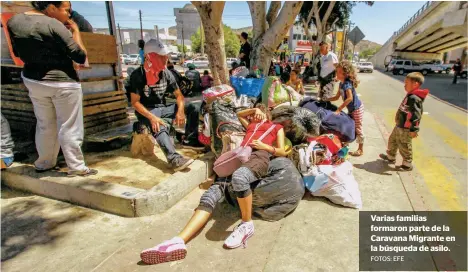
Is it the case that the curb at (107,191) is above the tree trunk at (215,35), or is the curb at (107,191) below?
below

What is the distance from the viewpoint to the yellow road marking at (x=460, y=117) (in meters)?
7.58

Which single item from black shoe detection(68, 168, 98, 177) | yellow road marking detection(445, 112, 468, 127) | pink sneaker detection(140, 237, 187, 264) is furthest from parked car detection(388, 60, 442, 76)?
pink sneaker detection(140, 237, 187, 264)

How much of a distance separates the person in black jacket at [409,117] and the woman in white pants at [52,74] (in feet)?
13.6

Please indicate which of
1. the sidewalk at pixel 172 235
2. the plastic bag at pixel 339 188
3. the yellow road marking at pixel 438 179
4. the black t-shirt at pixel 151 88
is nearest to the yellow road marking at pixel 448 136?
the yellow road marking at pixel 438 179

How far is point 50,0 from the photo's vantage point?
8.96 feet

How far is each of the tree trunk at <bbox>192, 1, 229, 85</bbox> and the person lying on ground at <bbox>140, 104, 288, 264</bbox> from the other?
1558mm

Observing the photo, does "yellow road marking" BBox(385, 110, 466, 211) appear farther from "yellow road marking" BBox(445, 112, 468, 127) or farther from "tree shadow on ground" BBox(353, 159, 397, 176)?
"yellow road marking" BBox(445, 112, 468, 127)

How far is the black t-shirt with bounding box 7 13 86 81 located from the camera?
8.77ft

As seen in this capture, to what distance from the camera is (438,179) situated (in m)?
3.91

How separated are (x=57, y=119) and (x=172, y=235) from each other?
1.82m

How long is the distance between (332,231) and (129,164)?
8.55 feet

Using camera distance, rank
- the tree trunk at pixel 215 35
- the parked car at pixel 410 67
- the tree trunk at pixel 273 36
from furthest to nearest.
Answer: the parked car at pixel 410 67
the tree trunk at pixel 273 36
the tree trunk at pixel 215 35

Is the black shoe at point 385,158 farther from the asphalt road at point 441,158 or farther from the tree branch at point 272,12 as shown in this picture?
the tree branch at point 272,12

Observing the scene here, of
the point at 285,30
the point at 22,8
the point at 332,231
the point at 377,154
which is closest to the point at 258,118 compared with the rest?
the point at 332,231
